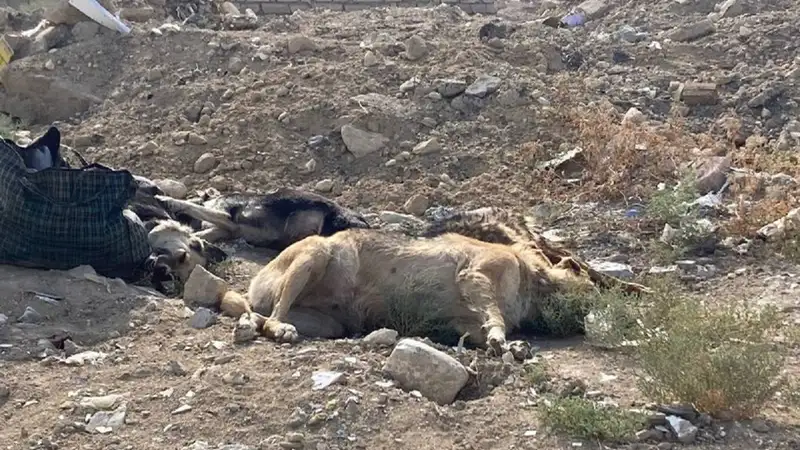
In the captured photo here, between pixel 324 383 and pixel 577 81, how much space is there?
6.84 m

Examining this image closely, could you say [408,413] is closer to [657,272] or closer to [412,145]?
[657,272]

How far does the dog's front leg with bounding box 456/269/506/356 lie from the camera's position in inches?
259

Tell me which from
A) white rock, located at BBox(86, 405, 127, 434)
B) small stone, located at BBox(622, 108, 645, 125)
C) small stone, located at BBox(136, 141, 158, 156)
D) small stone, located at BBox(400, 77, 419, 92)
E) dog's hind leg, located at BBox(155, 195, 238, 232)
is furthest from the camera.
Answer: small stone, located at BBox(400, 77, 419, 92)

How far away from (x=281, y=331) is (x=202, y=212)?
9.27 ft

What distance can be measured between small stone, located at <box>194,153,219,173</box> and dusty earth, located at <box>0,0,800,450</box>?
0.03 metres

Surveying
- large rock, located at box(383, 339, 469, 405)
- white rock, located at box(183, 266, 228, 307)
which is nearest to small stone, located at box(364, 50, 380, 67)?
white rock, located at box(183, 266, 228, 307)

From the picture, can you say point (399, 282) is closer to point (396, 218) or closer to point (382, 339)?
point (382, 339)

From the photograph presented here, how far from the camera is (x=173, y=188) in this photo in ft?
31.6

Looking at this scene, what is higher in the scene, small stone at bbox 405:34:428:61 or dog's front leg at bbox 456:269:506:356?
small stone at bbox 405:34:428:61

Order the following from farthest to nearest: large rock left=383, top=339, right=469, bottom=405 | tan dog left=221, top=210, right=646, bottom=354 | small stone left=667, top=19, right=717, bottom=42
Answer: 1. small stone left=667, top=19, right=717, bottom=42
2. tan dog left=221, top=210, right=646, bottom=354
3. large rock left=383, top=339, right=469, bottom=405

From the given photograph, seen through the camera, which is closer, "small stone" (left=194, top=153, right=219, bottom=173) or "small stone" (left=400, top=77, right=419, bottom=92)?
"small stone" (left=194, top=153, right=219, bottom=173)

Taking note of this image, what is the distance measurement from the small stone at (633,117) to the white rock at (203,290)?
4.52 m

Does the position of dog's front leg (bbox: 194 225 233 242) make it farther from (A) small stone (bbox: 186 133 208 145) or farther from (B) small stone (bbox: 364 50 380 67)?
(B) small stone (bbox: 364 50 380 67)

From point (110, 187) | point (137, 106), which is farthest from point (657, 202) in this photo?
point (137, 106)
